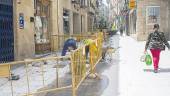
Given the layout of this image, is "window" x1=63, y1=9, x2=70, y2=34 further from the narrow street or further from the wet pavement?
the wet pavement

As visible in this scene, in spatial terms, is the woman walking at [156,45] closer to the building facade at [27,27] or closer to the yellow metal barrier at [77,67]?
the yellow metal barrier at [77,67]

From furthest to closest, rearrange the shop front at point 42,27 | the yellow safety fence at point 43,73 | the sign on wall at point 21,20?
the shop front at point 42,27 < the sign on wall at point 21,20 < the yellow safety fence at point 43,73

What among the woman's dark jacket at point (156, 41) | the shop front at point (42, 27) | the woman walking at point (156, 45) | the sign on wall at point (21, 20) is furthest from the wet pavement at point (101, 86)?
the shop front at point (42, 27)

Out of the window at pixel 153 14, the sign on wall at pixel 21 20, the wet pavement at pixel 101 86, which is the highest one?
the window at pixel 153 14

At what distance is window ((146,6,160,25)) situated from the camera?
→ 35625mm

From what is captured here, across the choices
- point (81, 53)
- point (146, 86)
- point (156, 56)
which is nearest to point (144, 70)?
point (156, 56)

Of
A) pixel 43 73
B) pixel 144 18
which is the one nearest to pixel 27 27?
pixel 43 73

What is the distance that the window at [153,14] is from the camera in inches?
1403

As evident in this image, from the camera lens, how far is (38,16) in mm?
22500

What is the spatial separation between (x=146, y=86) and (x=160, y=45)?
2819 millimetres

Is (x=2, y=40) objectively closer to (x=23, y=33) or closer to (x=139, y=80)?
(x=23, y=33)

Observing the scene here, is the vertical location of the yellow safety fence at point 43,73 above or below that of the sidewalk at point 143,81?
above

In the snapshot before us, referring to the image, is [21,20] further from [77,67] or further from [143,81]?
[77,67]

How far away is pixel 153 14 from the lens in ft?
117
